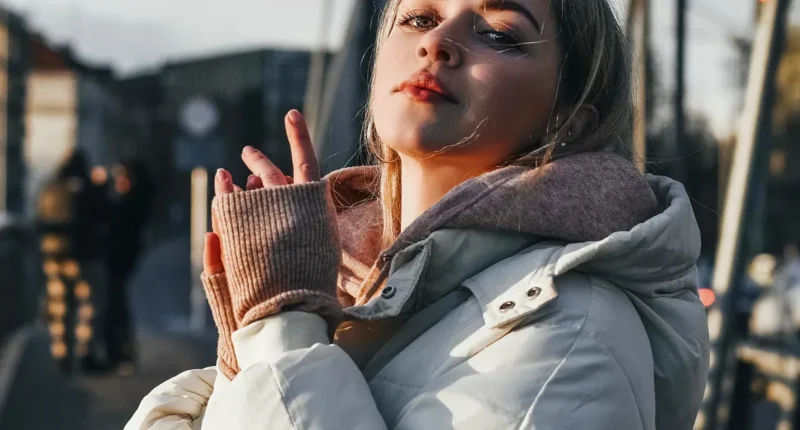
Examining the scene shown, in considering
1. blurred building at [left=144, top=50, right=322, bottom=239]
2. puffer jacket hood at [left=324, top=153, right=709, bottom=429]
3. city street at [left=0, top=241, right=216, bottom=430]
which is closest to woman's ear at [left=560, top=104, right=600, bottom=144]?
puffer jacket hood at [left=324, top=153, right=709, bottom=429]

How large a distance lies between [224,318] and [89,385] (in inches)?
356

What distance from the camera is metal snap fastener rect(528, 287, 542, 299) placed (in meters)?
1.79

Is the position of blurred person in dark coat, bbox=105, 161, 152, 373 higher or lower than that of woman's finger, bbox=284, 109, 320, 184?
lower

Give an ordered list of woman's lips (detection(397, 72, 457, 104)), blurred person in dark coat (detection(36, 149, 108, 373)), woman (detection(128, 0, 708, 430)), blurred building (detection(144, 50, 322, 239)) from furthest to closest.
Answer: blurred building (detection(144, 50, 322, 239)) → blurred person in dark coat (detection(36, 149, 108, 373)) → woman's lips (detection(397, 72, 457, 104)) → woman (detection(128, 0, 708, 430))

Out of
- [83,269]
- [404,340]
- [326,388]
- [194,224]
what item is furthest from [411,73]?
[194,224]

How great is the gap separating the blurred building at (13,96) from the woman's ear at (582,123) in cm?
5513

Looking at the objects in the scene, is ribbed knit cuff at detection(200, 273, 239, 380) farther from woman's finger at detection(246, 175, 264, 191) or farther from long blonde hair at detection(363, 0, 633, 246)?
long blonde hair at detection(363, 0, 633, 246)

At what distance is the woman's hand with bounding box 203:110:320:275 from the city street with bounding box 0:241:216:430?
22.3 feet

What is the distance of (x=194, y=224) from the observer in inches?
677

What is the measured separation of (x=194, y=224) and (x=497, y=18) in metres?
15.3

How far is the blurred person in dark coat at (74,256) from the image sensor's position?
11.2 metres

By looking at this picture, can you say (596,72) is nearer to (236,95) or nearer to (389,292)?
(389,292)

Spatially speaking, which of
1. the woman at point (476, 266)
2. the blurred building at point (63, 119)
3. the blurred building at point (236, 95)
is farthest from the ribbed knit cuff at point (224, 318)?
the blurred building at point (63, 119)

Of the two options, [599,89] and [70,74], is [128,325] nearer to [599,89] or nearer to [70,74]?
[599,89]
